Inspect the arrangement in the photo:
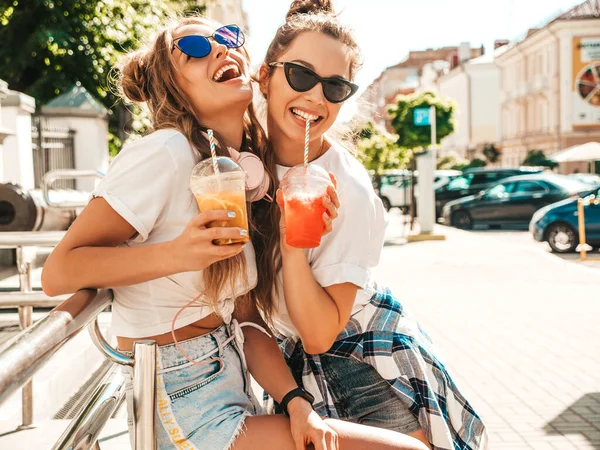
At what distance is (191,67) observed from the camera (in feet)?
6.86

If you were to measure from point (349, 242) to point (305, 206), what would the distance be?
0.81 ft

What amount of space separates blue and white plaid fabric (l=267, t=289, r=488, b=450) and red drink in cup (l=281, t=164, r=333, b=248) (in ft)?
1.31

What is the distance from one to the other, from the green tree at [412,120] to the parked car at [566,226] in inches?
441

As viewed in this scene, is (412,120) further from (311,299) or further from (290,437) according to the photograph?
(290,437)

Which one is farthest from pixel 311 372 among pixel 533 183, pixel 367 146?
pixel 367 146

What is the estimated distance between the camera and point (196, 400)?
183 centimetres

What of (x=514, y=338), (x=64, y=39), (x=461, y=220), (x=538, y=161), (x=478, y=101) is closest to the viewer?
(x=514, y=338)

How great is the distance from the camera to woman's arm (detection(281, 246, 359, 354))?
6.52ft

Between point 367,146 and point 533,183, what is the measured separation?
729 centimetres

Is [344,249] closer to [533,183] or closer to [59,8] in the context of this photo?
[59,8]

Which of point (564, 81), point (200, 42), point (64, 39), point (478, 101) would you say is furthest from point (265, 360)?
point (478, 101)

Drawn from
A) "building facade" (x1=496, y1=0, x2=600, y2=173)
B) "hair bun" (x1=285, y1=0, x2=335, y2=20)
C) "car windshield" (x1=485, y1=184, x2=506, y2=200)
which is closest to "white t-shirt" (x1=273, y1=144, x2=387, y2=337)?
"hair bun" (x1=285, y1=0, x2=335, y2=20)

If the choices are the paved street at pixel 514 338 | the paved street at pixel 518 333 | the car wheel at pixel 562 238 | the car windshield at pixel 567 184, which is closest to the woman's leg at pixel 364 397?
the paved street at pixel 514 338

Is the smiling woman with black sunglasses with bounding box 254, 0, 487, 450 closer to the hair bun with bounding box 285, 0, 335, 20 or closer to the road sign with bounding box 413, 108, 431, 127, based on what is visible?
the hair bun with bounding box 285, 0, 335, 20
